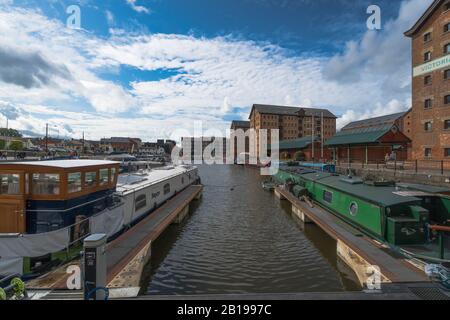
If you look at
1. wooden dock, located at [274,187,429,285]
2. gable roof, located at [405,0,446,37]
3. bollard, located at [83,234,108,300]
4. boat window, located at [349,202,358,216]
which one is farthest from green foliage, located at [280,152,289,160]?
bollard, located at [83,234,108,300]

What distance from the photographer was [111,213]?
1104cm

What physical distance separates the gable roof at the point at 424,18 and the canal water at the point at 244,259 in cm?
3404

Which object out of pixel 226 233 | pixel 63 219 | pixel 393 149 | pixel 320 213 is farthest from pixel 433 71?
pixel 63 219

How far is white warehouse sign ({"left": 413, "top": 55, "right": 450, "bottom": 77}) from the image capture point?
30.1 meters

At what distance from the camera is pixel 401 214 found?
393 inches

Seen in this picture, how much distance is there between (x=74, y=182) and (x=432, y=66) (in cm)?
4145

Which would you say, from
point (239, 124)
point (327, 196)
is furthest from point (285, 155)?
point (239, 124)

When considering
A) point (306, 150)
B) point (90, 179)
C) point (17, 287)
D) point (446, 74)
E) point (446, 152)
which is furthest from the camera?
point (306, 150)

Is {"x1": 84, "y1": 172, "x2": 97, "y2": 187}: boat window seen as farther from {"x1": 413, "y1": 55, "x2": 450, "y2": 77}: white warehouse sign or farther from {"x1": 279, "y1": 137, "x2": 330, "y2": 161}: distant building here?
{"x1": 279, "y1": 137, "x2": 330, "y2": 161}: distant building

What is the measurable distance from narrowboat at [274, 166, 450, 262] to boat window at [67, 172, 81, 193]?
12.2m

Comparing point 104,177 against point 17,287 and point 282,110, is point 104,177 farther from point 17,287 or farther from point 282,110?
point 282,110

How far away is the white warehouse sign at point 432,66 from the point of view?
30.1m

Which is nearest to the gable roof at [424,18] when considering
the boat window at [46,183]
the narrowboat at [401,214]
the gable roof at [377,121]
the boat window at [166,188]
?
the narrowboat at [401,214]
